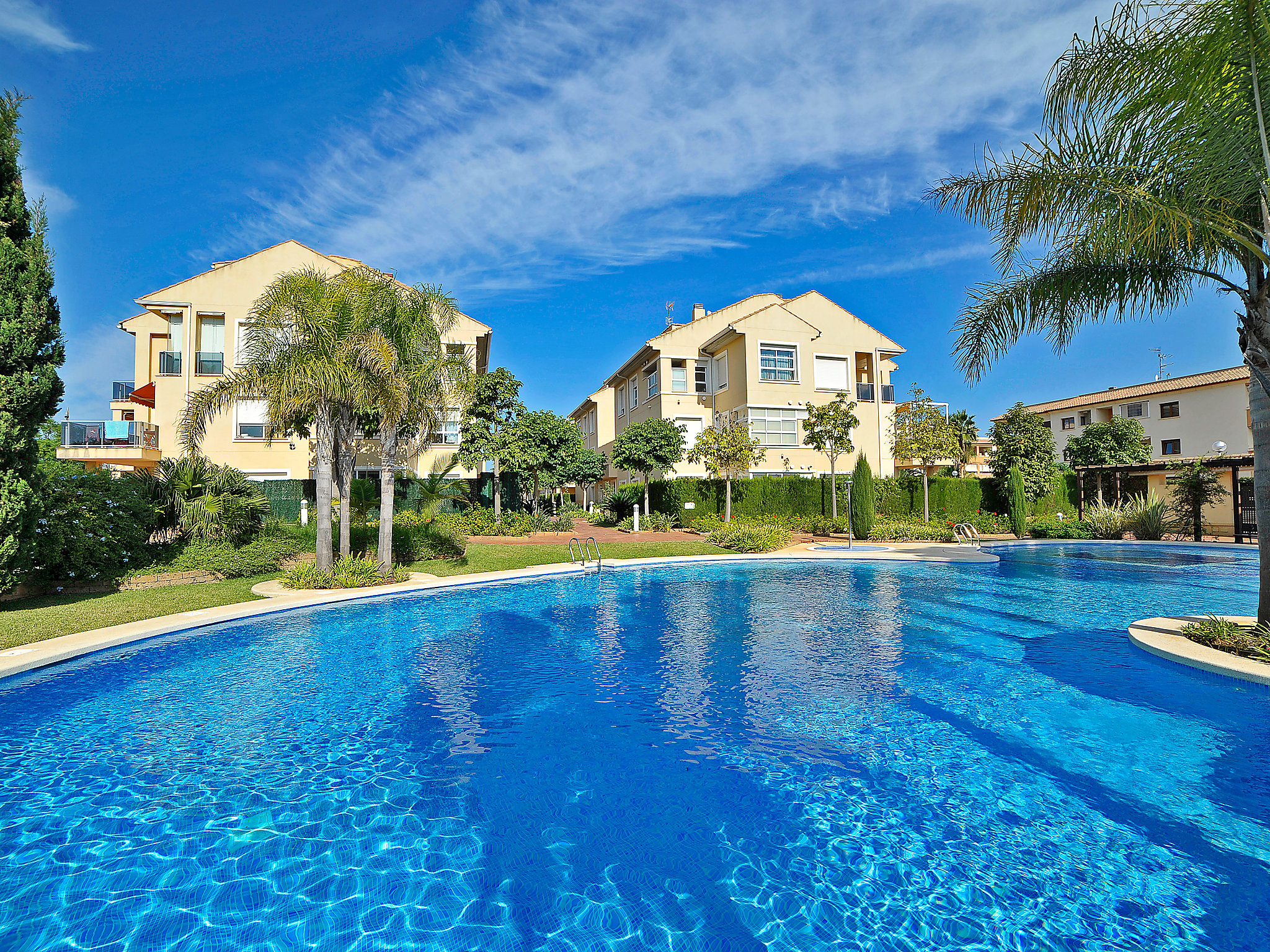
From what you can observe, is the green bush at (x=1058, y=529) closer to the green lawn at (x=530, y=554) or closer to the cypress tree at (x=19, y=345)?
the green lawn at (x=530, y=554)

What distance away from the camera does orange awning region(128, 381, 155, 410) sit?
2706 cm

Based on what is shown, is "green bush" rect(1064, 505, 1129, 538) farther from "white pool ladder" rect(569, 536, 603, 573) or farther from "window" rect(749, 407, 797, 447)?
"white pool ladder" rect(569, 536, 603, 573)

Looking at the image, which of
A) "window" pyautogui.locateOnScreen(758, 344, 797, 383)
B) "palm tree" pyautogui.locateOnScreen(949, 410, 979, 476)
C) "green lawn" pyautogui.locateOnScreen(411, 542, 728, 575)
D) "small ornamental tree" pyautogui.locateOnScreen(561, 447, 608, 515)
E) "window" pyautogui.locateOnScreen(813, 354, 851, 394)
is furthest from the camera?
"window" pyautogui.locateOnScreen(813, 354, 851, 394)

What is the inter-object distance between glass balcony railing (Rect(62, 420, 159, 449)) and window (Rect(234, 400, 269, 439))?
10.1ft

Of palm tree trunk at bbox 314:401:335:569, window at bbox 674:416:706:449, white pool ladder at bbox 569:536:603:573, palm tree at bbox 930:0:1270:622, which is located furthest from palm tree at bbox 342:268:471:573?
window at bbox 674:416:706:449

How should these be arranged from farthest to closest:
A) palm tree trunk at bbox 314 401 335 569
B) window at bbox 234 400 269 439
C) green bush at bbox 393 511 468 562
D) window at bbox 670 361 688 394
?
1. window at bbox 670 361 688 394
2. window at bbox 234 400 269 439
3. green bush at bbox 393 511 468 562
4. palm tree trunk at bbox 314 401 335 569

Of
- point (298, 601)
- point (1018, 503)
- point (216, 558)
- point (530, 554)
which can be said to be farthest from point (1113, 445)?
point (216, 558)

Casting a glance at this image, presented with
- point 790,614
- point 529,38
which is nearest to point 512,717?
point 790,614

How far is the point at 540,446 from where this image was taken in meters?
27.2

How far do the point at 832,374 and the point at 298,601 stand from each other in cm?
3024

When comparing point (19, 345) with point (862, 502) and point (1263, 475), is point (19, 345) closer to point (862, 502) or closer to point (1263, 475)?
point (1263, 475)

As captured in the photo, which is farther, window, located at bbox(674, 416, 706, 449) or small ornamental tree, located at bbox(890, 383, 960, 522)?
window, located at bbox(674, 416, 706, 449)

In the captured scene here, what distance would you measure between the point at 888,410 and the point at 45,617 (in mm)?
35673

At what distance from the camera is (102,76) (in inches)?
577
